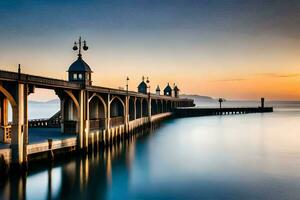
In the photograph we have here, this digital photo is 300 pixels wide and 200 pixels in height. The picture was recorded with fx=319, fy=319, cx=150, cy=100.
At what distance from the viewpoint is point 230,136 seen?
6094 centimetres

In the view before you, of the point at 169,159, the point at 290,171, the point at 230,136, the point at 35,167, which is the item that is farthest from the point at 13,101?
the point at 230,136

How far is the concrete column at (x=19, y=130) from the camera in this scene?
75.1 ft

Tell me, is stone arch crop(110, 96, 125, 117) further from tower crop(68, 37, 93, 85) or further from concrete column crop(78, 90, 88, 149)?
concrete column crop(78, 90, 88, 149)

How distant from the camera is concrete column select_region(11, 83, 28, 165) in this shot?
22.9 metres

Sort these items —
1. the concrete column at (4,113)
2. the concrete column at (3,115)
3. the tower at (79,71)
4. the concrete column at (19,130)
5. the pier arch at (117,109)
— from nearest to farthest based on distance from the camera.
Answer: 1. the concrete column at (19,130)
2. the concrete column at (3,115)
3. the concrete column at (4,113)
4. the tower at (79,71)
5. the pier arch at (117,109)

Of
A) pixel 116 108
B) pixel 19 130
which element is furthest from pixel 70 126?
pixel 116 108

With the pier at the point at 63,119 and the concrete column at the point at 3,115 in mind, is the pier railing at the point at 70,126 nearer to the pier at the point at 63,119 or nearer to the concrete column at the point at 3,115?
the pier at the point at 63,119

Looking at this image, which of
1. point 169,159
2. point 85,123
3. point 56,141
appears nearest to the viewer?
point 56,141

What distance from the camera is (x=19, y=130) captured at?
23141 millimetres

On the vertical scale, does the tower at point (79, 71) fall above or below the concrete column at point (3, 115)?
above

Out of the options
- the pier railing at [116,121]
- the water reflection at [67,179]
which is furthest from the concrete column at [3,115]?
the pier railing at [116,121]

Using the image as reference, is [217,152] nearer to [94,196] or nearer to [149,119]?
[94,196]

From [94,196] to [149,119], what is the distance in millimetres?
53790

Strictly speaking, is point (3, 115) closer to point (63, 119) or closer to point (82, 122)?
point (82, 122)
